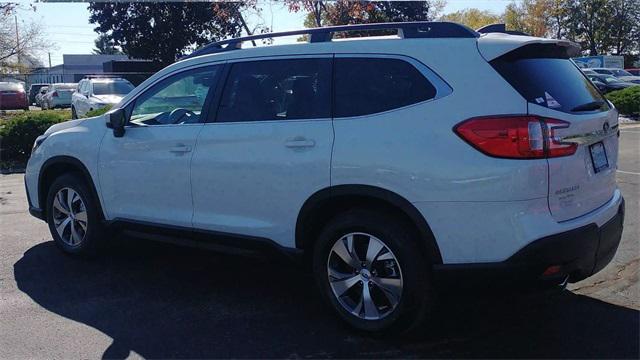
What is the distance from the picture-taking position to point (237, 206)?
4.50 m

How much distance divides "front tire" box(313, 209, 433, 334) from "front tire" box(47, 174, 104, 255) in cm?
250

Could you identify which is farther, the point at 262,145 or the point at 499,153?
the point at 262,145

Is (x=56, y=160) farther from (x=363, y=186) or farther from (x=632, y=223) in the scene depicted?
(x=632, y=223)

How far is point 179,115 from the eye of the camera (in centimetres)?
505

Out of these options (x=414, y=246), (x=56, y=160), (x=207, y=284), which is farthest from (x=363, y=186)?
(x=56, y=160)

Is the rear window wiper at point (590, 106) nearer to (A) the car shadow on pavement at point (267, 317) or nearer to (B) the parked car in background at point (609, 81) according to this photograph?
(A) the car shadow on pavement at point (267, 317)

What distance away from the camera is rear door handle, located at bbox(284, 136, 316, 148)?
4.08m

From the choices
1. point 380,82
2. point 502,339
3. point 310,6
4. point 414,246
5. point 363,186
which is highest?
point 310,6

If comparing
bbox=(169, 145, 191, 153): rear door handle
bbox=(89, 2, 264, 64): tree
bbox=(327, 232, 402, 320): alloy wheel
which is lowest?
bbox=(327, 232, 402, 320): alloy wheel

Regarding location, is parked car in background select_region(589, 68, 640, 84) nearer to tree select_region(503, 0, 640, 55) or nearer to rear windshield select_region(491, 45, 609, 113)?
tree select_region(503, 0, 640, 55)

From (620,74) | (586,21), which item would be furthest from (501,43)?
(586,21)

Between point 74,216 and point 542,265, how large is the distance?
4272 millimetres

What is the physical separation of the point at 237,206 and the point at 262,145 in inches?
19.9

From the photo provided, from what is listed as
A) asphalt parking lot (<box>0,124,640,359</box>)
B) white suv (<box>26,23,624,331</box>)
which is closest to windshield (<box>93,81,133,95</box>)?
asphalt parking lot (<box>0,124,640,359</box>)
